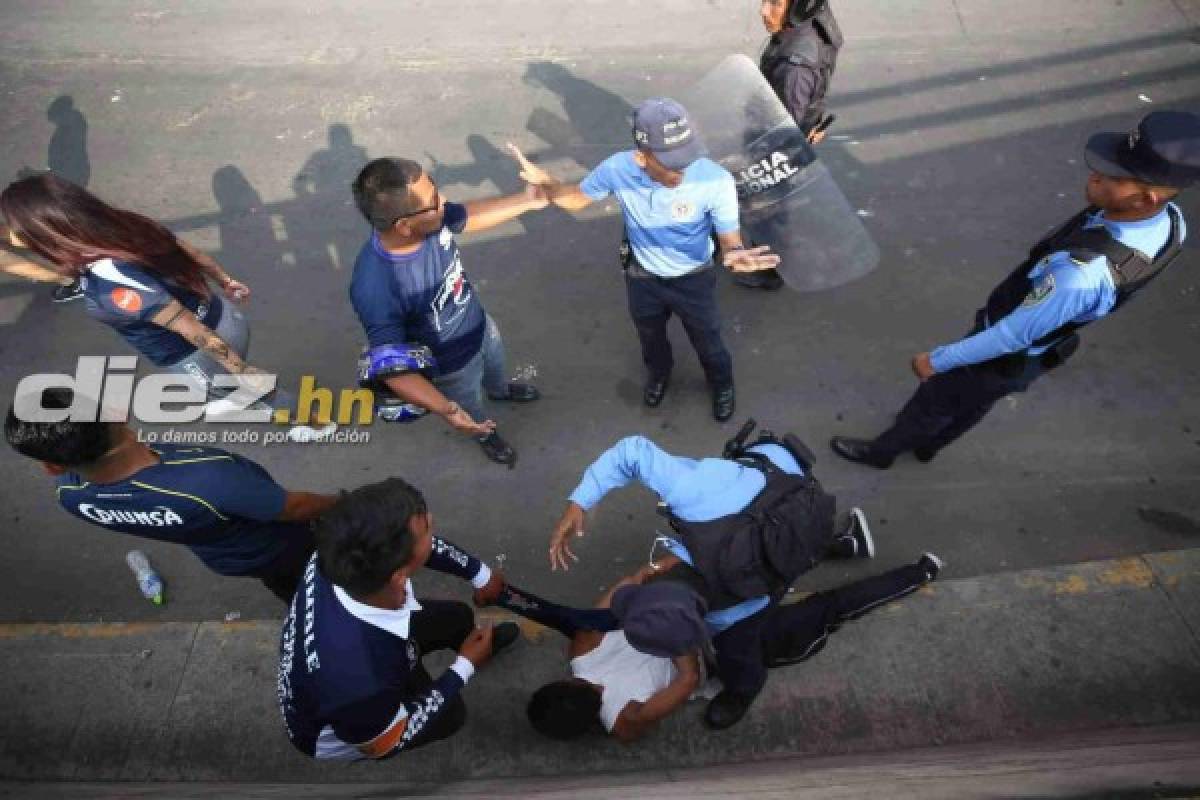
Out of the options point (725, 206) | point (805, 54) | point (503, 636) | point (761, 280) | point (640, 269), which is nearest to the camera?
→ point (503, 636)

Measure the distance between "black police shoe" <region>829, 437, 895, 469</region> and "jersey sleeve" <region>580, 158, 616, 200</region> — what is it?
6.03 ft

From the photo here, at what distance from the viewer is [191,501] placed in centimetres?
234

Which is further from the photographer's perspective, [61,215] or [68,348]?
[68,348]

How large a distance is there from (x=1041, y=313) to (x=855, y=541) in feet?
4.42

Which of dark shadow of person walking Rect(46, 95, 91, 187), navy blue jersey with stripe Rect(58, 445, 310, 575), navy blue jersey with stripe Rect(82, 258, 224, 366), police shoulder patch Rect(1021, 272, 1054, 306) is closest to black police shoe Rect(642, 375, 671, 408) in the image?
police shoulder patch Rect(1021, 272, 1054, 306)

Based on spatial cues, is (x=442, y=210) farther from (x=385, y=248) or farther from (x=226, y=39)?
(x=226, y=39)

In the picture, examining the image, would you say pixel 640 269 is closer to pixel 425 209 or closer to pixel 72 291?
pixel 425 209

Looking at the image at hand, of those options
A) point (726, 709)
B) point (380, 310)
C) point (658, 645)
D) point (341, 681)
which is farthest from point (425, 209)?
point (726, 709)

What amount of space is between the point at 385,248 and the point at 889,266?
A: 3.41 metres

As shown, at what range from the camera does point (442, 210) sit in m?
3.06

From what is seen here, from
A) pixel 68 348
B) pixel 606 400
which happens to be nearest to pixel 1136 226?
pixel 606 400

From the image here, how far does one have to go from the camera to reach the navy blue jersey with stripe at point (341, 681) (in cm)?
205

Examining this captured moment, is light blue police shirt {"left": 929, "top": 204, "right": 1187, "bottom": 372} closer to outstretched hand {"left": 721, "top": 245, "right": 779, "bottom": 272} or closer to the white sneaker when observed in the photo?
outstretched hand {"left": 721, "top": 245, "right": 779, "bottom": 272}

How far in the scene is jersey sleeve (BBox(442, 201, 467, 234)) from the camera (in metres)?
3.22
